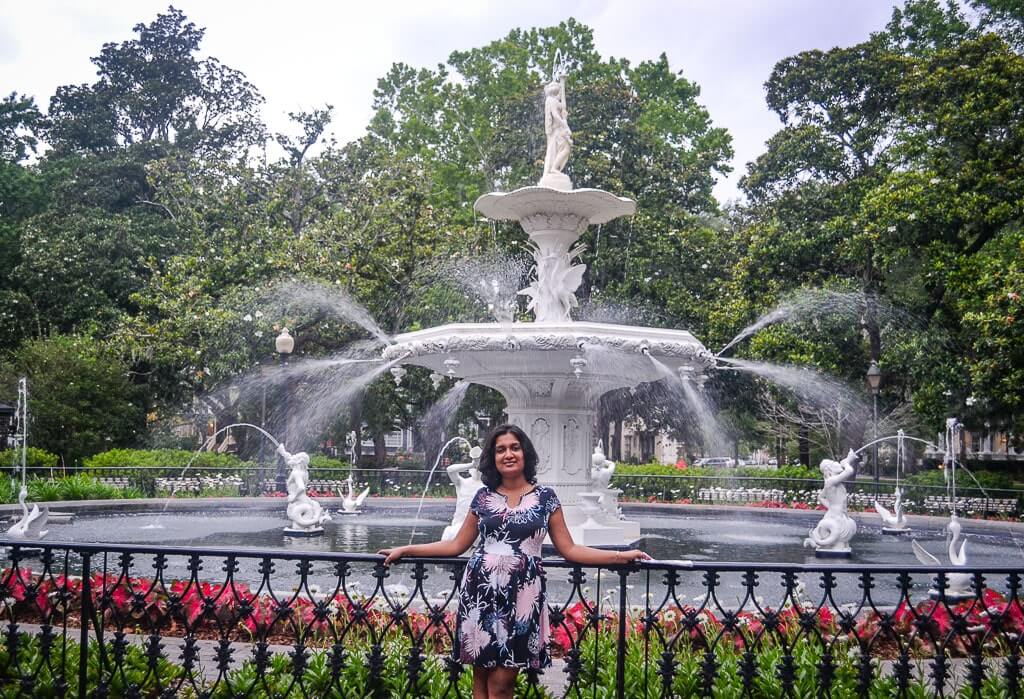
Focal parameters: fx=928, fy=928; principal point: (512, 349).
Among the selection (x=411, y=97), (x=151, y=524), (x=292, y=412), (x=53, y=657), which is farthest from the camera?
(x=411, y=97)

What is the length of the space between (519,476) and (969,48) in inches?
896

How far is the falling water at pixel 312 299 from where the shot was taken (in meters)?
25.8

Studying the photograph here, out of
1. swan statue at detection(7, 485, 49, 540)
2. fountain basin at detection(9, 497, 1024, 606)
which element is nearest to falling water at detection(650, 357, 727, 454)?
fountain basin at detection(9, 497, 1024, 606)

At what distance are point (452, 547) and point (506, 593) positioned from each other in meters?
0.32

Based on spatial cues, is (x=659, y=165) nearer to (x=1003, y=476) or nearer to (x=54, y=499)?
(x=1003, y=476)

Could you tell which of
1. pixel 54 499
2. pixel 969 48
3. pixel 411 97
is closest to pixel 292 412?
pixel 54 499

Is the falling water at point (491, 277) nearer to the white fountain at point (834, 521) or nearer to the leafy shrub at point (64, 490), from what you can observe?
the leafy shrub at point (64, 490)

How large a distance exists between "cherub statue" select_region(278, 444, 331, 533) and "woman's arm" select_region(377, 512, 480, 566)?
9495 millimetres

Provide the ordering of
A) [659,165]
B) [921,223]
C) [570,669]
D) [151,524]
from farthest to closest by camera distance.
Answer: [659,165] → [921,223] → [151,524] → [570,669]

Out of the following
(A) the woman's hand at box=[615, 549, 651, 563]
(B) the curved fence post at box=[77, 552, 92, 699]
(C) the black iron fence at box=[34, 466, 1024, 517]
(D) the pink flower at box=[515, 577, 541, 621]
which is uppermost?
(A) the woman's hand at box=[615, 549, 651, 563]

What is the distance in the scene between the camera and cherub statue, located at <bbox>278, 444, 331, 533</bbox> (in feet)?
43.8

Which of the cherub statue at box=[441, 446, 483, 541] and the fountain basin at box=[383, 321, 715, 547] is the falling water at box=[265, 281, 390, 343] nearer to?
the fountain basin at box=[383, 321, 715, 547]

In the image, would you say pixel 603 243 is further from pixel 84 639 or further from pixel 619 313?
pixel 84 639

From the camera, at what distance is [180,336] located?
2603 cm
